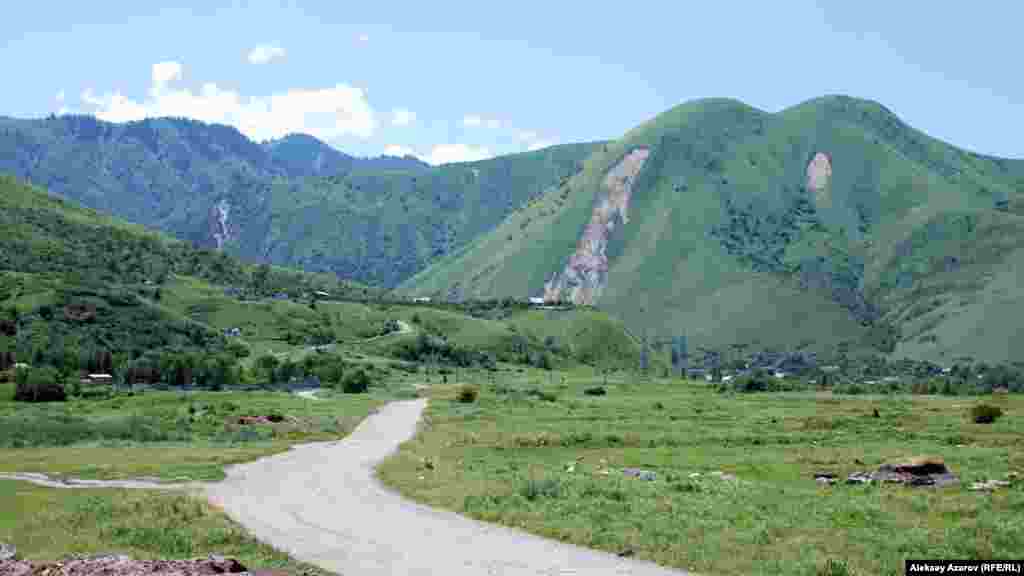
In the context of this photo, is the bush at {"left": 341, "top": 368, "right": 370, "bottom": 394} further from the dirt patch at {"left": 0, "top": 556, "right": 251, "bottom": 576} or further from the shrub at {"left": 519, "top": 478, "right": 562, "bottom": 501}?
the dirt patch at {"left": 0, "top": 556, "right": 251, "bottom": 576}

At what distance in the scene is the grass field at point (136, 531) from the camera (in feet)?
101

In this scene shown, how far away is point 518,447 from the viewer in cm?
7106

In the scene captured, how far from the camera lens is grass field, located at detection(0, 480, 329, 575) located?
1207 inches

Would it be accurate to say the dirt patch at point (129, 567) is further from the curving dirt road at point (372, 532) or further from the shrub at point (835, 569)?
the shrub at point (835, 569)

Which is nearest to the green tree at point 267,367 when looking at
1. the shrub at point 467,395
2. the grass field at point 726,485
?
the shrub at point 467,395

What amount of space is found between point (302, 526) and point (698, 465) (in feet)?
103

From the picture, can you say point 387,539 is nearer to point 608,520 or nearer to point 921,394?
point 608,520

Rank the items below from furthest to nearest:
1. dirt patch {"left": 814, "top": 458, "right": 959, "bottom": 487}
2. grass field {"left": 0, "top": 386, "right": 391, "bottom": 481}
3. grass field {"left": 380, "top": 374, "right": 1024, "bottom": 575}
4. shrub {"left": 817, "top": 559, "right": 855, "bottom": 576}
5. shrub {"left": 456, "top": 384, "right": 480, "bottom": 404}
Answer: shrub {"left": 456, "top": 384, "right": 480, "bottom": 404}, grass field {"left": 0, "top": 386, "right": 391, "bottom": 481}, dirt patch {"left": 814, "top": 458, "right": 959, "bottom": 487}, grass field {"left": 380, "top": 374, "right": 1024, "bottom": 575}, shrub {"left": 817, "top": 559, "right": 855, "bottom": 576}

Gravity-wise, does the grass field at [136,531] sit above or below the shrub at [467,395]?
above

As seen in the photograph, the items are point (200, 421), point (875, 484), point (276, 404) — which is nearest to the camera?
point (875, 484)

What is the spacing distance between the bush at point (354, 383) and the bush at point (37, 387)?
41.4m

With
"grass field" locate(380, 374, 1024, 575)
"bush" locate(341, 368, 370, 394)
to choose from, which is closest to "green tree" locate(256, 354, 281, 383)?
"bush" locate(341, 368, 370, 394)

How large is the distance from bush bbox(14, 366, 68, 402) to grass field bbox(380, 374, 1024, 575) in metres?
60.4

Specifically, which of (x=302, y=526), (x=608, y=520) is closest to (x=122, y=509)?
(x=302, y=526)
